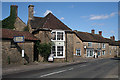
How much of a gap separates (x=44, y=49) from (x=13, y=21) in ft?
40.3

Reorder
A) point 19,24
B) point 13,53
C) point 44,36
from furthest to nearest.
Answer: point 19,24, point 44,36, point 13,53

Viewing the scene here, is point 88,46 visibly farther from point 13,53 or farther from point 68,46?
point 13,53

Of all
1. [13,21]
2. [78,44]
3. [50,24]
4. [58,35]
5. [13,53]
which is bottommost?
[13,53]

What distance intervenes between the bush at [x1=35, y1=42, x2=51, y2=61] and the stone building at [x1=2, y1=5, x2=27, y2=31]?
10.4 m

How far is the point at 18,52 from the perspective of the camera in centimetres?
1941

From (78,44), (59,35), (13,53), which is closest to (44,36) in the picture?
(59,35)

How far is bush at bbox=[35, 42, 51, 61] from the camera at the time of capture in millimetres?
22672

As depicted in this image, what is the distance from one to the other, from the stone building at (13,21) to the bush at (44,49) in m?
10.4

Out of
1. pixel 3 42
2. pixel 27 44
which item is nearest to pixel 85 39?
pixel 27 44

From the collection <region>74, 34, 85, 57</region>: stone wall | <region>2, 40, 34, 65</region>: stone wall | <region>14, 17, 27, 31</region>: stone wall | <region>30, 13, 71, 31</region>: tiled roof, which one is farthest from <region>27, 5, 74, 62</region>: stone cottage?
<region>74, 34, 85, 57</region>: stone wall

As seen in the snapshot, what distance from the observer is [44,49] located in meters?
22.7

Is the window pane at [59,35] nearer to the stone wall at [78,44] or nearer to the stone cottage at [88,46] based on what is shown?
the stone cottage at [88,46]

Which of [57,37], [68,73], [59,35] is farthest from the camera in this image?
[59,35]

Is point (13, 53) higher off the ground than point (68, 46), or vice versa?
point (68, 46)
